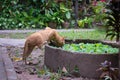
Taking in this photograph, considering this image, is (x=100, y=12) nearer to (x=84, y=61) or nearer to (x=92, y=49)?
(x=92, y=49)

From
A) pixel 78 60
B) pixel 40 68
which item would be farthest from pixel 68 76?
pixel 40 68

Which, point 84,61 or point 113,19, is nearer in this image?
point 84,61

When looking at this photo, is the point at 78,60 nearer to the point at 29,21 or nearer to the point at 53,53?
the point at 53,53

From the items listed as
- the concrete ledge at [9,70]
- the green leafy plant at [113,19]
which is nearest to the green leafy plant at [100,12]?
the green leafy plant at [113,19]

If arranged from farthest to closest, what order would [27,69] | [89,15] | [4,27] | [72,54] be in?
[89,15] < [4,27] < [27,69] < [72,54]

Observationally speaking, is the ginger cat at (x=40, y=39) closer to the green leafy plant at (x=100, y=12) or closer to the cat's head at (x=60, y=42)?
the cat's head at (x=60, y=42)

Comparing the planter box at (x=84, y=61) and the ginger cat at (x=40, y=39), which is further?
the ginger cat at (x=40, y=39)

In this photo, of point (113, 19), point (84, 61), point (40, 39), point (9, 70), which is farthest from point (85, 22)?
→ point (9, 70)

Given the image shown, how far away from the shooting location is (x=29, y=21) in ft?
47.9

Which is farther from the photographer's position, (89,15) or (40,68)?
(89,15)

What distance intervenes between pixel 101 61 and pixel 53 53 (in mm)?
908

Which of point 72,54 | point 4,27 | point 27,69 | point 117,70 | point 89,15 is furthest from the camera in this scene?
point 89,15

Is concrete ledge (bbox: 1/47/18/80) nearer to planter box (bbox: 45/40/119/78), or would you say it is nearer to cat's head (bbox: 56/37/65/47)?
planter box (bbox: 45/40/119/78)

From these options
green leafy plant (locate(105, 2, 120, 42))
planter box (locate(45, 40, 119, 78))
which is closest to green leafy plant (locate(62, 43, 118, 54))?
planter box (locate(45, 40, 119, 78))
